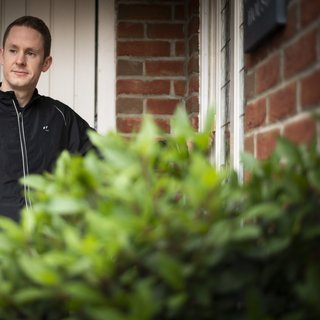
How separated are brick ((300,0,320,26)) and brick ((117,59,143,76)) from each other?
206 centimetres

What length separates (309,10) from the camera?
5.39 ft

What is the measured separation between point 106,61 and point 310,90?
7.63 feet

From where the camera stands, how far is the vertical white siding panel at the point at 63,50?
3.85m

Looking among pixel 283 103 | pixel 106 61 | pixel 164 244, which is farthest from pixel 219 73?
pixel 164 244

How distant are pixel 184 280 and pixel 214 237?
0.08 m

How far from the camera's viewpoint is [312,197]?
122 centimetres

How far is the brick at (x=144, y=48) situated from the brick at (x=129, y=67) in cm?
4

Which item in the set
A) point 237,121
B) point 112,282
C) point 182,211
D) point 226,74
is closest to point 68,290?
point 112,282

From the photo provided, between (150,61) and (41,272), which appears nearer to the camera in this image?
(41,272)

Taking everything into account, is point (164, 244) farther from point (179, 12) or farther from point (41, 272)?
point (179, 12)

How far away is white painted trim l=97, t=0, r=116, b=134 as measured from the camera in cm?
382

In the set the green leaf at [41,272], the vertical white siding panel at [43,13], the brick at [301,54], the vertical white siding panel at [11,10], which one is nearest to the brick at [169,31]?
the vertical white siding panel at [43,13]

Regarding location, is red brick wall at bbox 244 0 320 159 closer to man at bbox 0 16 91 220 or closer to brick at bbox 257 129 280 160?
brick at bbox 257 129 280 160

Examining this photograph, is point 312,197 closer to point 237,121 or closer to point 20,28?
point 237,121
